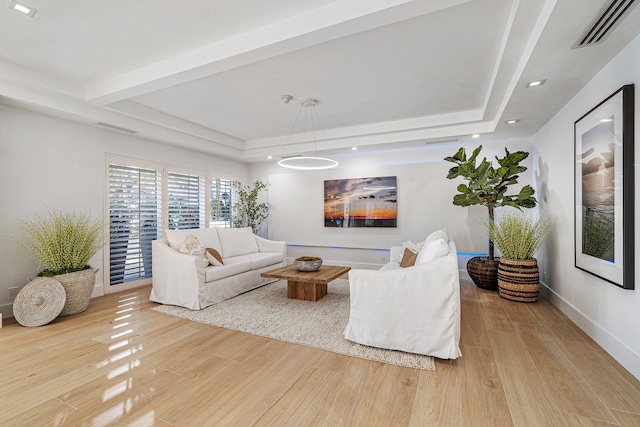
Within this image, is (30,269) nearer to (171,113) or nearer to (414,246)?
(171,113)

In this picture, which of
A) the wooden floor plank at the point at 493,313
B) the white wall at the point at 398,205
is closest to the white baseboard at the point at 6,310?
the white wall at the point at 398,205

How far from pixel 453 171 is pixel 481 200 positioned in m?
0.61

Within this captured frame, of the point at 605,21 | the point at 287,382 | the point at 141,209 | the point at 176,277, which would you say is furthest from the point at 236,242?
the point at 605,21

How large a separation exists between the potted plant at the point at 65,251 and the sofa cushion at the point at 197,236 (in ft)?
2.91

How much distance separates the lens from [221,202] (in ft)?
21.1

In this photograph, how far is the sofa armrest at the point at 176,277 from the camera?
3639 millimetres

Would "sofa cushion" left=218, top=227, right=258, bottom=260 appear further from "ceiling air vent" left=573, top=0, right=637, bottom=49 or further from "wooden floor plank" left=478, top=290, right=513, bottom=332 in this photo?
"ceiling air vent" left=573, top=0, right=637, bottom=49

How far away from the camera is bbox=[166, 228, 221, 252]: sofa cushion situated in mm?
4156

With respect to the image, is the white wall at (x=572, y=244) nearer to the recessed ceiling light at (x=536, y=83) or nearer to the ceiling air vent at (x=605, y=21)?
the ceiling air vent at (x=605, y=21)

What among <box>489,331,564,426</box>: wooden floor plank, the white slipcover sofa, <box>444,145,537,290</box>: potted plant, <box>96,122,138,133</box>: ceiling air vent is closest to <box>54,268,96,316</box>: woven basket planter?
<box>96,122,138,133</box>: ceiling air vent

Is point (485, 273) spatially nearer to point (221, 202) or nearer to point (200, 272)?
point (200, 272)

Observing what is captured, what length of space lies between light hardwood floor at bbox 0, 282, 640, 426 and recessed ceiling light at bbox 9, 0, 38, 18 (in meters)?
2.68

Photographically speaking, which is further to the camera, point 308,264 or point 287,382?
point 308,264

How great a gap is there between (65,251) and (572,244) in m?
5.75
